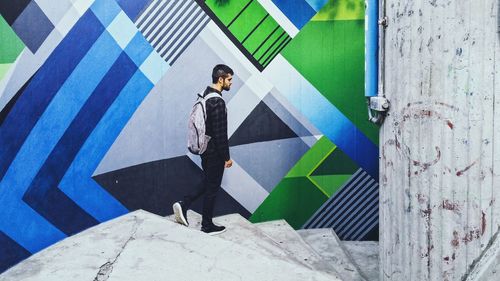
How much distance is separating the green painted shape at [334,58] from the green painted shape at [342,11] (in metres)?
0.05

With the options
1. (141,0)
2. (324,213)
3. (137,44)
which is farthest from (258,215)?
(141,0)

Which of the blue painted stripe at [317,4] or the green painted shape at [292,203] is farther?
the green painted shape at [292,203]

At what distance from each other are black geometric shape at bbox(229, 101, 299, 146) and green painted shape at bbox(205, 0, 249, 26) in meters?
0.96

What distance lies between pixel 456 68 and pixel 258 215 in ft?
9.82

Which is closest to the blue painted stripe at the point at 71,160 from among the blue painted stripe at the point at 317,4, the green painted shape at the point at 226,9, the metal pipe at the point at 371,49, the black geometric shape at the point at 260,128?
the green painted shape at the point at 226,9

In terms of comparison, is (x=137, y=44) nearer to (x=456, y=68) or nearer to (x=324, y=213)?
(x=324, y=213)

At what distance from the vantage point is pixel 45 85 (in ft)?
17.0

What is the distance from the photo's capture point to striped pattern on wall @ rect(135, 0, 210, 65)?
17.9 feet

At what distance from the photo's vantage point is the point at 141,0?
5414 millimetres

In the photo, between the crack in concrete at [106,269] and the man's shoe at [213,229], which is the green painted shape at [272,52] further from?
the crack in concrete at [106,269]

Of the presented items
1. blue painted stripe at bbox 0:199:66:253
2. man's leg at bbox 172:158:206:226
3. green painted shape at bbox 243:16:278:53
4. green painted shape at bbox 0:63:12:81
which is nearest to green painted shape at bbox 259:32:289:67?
green painted shape at bbox 243:16:278:53

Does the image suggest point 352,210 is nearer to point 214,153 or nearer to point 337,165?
point 337,165

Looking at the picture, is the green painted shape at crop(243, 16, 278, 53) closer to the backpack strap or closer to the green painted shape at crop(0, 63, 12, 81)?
the backpack strap

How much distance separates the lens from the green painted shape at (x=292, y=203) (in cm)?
588
